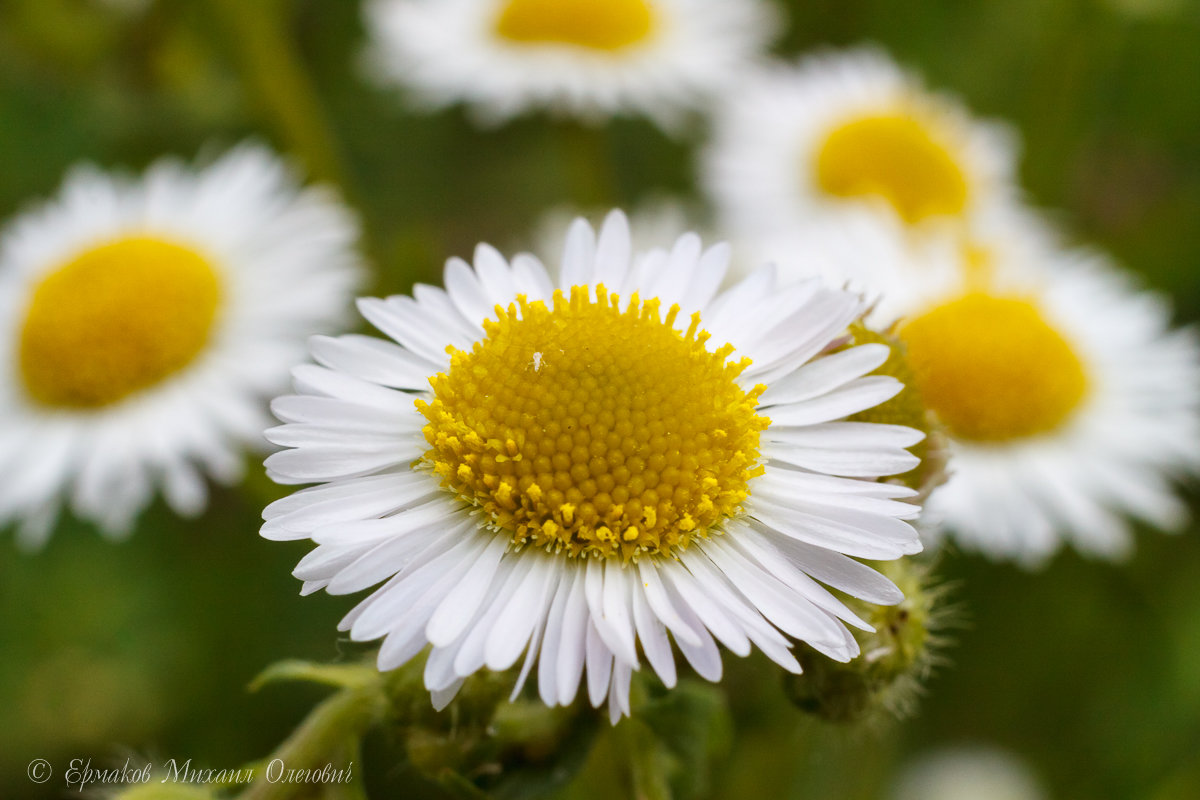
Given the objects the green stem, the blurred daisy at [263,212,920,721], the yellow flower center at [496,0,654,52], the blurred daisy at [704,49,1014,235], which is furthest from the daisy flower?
the green stem

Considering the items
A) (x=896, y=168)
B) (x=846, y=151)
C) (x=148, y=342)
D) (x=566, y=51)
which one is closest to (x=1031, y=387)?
(x=896, y=168)

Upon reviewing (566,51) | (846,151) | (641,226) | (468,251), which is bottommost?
(468,251)

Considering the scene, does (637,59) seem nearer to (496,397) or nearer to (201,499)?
(201,499)

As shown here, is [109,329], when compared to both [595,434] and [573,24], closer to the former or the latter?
[595,434]

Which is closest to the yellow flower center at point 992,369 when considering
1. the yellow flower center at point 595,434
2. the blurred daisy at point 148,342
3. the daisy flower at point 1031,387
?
the daisy flower at point 1031,387

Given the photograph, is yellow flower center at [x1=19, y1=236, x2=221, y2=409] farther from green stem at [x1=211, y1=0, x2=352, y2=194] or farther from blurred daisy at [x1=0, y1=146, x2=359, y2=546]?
green stem at [x1=211, y1=0, x2=352, y2=194]

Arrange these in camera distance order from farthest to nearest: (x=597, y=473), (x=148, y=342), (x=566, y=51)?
(x=566, y=51)
(x=148, y=342)
(x=597, y=473)
